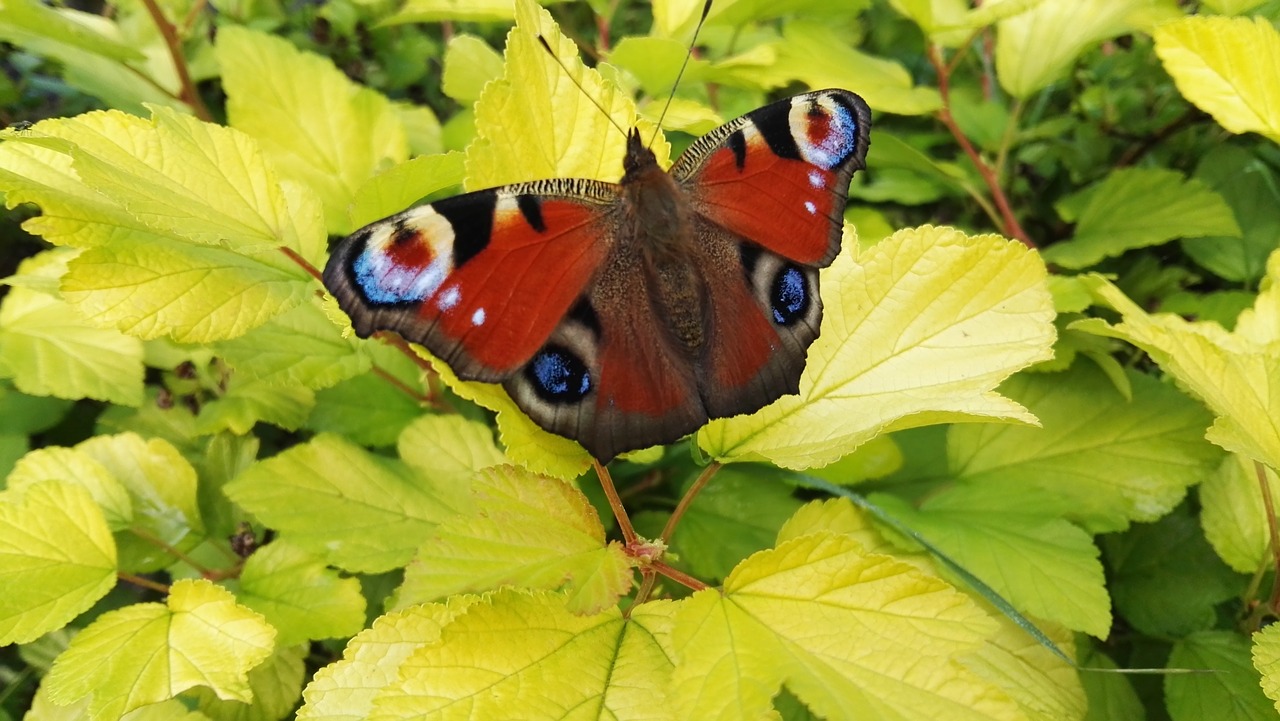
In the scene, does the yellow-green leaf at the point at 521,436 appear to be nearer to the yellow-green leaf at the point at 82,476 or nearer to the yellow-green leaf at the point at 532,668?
the yellow-green leaf at the point at 532,668

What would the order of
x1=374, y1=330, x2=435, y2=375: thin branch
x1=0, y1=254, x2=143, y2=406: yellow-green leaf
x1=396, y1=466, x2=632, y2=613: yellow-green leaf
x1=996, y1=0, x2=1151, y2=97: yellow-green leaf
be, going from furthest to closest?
1. x1=996, y1=0, x2=1151, y2=97: yellow-green leaf
2. x1=0, y1=254, x2=143, y2=406: yellow-green leaf
3. x1=374, y1=330, x2=435, y2=375: thin branch
4. x1=396, y1=466, x2=632, y2=613: yellow-green leaf

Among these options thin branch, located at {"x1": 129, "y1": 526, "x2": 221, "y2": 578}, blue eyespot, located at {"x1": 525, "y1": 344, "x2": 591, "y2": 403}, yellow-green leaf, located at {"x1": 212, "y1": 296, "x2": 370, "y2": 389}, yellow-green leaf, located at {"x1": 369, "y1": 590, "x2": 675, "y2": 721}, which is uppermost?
blue eyespot, located at {"x1": 525, "y1": 344, "x2": 591, "y2": 403}

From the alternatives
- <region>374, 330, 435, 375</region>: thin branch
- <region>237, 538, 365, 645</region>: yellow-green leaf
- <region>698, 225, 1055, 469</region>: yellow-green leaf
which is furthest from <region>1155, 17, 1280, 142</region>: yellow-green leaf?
<region>237, 538, 365, 645</region>: yellow-green leaf

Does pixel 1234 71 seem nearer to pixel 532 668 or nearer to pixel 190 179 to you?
pixel 532 668

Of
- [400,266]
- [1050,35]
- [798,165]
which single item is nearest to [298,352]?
[400,266]

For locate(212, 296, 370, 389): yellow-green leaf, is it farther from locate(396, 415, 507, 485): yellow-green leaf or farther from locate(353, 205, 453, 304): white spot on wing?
locate(353, 205, 453, 304): white spot on wing

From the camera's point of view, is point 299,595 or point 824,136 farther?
point 299,595

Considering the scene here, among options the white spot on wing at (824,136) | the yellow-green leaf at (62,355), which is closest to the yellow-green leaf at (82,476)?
the yellow-green leaf at (62,355)
